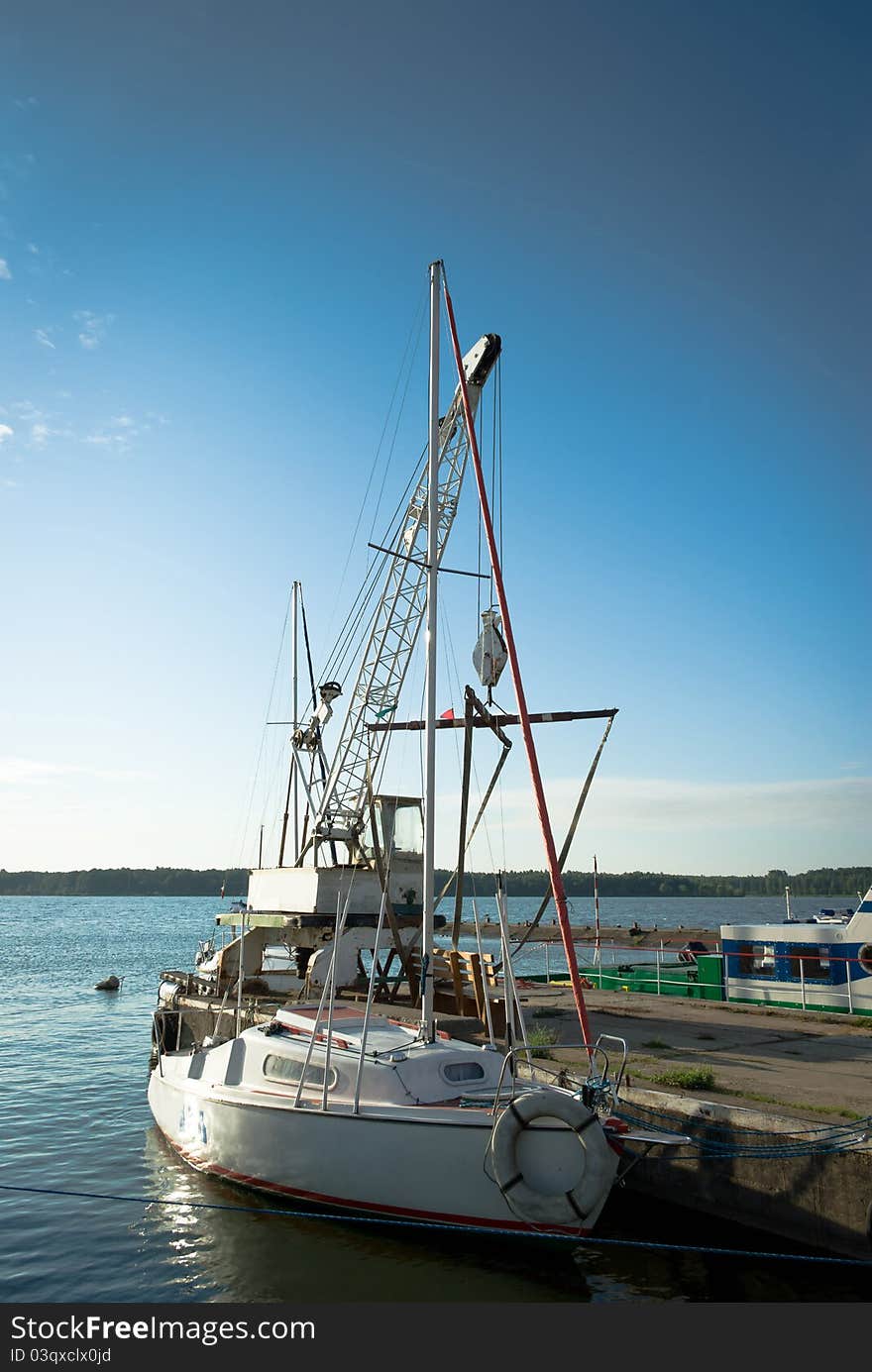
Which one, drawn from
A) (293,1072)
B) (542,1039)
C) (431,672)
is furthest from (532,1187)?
(431,672)

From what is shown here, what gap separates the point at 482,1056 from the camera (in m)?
13.4

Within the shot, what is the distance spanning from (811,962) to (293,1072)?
56.9ft

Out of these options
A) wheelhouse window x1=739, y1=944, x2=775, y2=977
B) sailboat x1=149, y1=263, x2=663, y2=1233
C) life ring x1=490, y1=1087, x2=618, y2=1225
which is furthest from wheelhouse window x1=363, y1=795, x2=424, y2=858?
life ring x1=490, y1=1087, x2=618, y2=1225

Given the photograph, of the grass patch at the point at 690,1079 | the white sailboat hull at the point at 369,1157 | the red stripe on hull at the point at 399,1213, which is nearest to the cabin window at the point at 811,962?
the grass patch at the point at 690,1079

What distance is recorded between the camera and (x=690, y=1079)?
14.1m

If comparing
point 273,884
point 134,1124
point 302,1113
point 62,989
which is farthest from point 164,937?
point 302,1113

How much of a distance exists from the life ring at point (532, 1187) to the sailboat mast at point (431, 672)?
9.84 feet

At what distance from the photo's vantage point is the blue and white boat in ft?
76.5

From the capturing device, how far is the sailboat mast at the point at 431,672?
1434 centimetres

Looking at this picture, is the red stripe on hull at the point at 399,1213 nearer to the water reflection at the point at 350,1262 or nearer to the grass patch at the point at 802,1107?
the water reflection at the point at 350,1262

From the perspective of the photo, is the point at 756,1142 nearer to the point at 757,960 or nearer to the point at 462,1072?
the point at 462,1072

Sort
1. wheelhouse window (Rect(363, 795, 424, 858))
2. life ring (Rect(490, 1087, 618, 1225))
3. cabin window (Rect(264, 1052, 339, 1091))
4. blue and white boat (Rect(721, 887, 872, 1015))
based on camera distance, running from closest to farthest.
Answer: life ring (Rect(490, 1087, 618, 1225)) → cabin window (Rect(264, 1052, 339, 1091)) → blue and white boat (Rect(721, 887, 872, 1015)) → wheelhouse window (Rect(363, 795, 424, 858))

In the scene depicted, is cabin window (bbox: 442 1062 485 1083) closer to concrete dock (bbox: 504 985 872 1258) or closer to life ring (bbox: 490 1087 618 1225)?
concrete dock (bbox: 504 985 872 1258)

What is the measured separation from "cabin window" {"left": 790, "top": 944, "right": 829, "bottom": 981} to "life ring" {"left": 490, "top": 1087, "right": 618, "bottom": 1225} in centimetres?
1544
